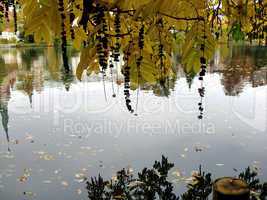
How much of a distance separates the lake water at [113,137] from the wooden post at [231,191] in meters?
2.08

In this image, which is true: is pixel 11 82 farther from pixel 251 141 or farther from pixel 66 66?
pixel 66 66

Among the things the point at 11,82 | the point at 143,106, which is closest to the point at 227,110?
the point at 143,106

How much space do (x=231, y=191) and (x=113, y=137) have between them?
7.23m

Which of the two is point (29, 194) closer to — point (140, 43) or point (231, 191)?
point (231, 191)

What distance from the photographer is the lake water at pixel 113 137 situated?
7.22 m

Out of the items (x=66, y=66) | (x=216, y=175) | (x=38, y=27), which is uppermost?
(x=38, y=27)

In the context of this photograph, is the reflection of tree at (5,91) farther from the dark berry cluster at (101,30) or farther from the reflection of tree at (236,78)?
the reflection of tree at (236,78)

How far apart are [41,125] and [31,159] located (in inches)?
112

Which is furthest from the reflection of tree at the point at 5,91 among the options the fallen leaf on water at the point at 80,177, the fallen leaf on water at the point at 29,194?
the fallen leaf on water at the point at 29,194

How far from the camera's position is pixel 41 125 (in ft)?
35.6

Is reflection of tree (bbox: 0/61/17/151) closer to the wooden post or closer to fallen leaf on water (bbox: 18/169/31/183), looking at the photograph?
fallen leaf on water (bbox: 18/169/31/183)

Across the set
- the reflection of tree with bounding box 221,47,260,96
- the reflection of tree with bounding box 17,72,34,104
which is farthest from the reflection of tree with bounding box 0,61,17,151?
the reflection of tree with bounding box 221,47,260,96

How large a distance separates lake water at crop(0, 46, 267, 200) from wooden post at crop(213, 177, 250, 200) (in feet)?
6.82

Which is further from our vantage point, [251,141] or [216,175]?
[251,141]
